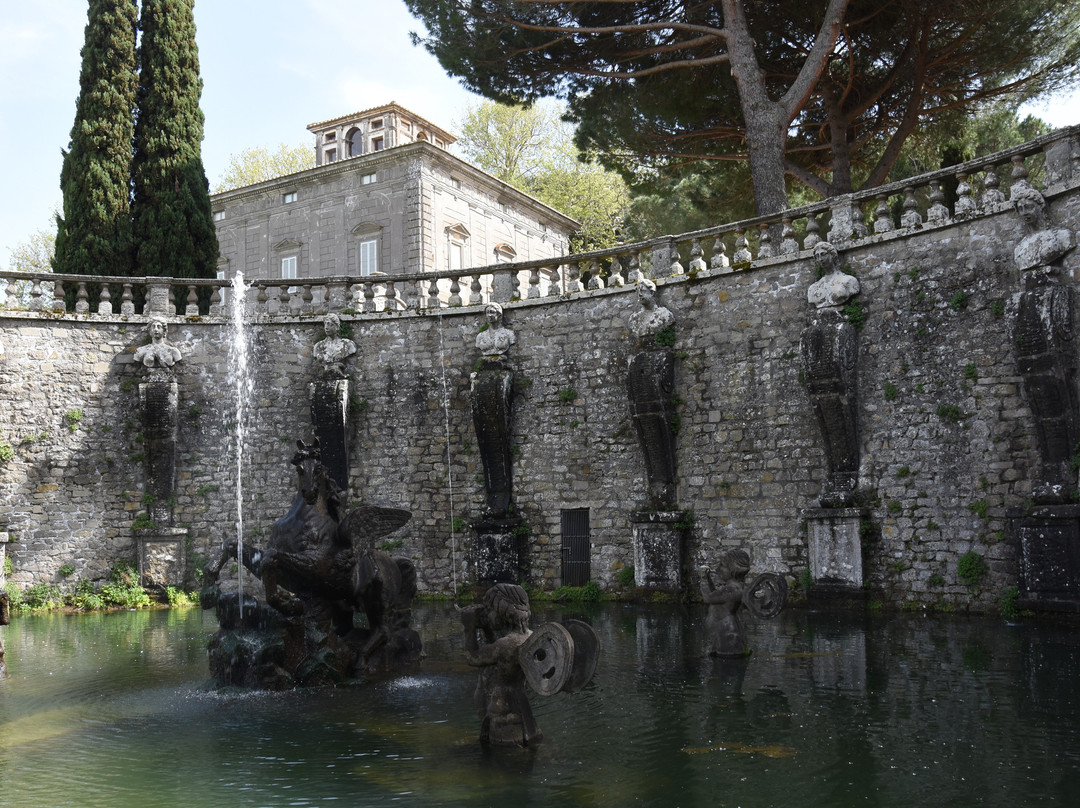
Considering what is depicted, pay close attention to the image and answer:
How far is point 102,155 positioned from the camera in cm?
2020

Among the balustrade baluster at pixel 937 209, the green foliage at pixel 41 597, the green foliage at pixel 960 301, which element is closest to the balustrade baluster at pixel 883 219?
the balustrade baluster at pixel 937 209

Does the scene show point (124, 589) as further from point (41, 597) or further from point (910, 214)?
point (910, 214)

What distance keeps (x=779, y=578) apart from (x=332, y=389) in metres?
10.1

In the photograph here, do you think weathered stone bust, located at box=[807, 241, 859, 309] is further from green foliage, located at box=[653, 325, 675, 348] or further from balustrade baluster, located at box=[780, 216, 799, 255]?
green foliage, located at box=[653, 325, 675, 348]

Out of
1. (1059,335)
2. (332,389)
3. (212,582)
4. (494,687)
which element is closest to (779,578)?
(494,687)

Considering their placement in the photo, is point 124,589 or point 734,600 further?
point 124,589

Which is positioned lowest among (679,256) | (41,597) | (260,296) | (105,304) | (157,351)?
(41,597)

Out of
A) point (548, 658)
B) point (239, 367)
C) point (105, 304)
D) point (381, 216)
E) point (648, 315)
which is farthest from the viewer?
point (381, 216)

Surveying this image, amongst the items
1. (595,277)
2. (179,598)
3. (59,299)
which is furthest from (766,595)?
(59,299)

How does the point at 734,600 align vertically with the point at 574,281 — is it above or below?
below

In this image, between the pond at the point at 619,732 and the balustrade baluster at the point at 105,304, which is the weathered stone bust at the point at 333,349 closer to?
the balustrade baluster at the point at 105,304

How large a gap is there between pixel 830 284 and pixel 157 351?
1163cm

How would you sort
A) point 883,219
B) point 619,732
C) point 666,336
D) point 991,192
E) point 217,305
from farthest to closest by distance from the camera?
1. point 217,305
2. point 666,336
3. point 883,219
4. point 991,192
5. point 619,732

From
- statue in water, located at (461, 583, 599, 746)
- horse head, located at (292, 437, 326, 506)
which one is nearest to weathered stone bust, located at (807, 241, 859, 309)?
horse head, located at (292, 437, 326, 506)
